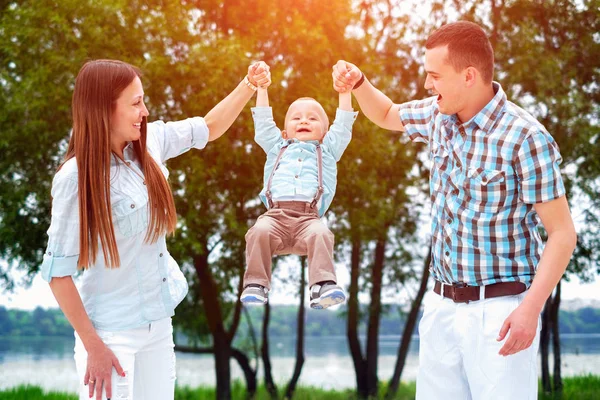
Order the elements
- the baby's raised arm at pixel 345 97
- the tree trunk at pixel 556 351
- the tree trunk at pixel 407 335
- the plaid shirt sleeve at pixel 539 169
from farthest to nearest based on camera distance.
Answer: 1. the tree trunk at pixel 556 351
2. the tree trunk at pixel 407 335
3. the baby's raised arm at pixel 345 97
4. the plaid shirt sleeve at pixel 539 169

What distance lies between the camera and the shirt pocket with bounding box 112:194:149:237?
128 inches

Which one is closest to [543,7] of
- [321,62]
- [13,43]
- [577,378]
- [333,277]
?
[321,62]

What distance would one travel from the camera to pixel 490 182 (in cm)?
322

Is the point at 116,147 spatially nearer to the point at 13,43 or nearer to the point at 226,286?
the point at 13,43

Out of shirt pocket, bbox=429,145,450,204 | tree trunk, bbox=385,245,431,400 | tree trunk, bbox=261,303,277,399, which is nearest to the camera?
shirt pocket, bbox=429,145,450,204

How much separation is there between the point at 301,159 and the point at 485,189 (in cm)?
130

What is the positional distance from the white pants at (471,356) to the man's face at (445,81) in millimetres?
882

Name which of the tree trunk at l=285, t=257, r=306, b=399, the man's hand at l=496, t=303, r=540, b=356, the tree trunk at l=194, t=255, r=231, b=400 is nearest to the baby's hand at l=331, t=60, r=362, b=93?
A: the man's hand at l=496, t=303, r=540, b=356

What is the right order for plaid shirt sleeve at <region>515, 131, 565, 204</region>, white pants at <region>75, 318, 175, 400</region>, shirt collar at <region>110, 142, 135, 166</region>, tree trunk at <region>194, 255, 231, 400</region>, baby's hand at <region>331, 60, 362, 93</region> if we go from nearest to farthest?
plaid shirt sleeve at <region>515, 131, 565, 204</region>, white pants at <region>75, 318, 175, 400</region>, shirt collar at <region>110, 142, 135, 166</region>, baby's hand at <region>331, 60, 362, 93</region>, tree trunk at <region>194, 255, 231, 400</region>

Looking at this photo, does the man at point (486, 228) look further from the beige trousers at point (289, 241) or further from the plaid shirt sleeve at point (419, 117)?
the beige trousers at point (289, 241)

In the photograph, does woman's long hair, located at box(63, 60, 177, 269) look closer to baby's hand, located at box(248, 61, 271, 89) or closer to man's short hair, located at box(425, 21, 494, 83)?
baby's hand, located at box(248, 61, 271, 89)

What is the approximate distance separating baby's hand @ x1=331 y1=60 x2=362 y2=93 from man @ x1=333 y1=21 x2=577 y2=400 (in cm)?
67

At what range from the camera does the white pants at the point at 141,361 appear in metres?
3.21

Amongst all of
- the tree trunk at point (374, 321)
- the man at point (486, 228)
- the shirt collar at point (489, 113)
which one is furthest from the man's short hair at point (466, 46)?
the tree trunk at point (374, 321)
